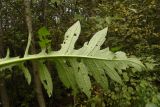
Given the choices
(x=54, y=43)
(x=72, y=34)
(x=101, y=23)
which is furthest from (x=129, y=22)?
(x=72, y=34)

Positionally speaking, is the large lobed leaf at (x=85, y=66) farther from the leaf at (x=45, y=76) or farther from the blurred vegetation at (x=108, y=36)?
the blurred vegetation at (x=108, y=36)

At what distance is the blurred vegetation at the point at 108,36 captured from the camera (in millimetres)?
5379

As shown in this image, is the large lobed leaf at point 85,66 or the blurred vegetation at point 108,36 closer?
the large lobed leaf at point 85,66

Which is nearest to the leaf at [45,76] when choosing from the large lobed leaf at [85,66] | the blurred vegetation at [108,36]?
the large lobed leaf at [85,66]

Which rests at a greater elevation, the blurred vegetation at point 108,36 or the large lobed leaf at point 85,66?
the large lobed leaf at point 85,66

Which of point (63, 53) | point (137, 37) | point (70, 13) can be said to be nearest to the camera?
point (63, 53)

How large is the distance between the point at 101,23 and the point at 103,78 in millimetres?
5092

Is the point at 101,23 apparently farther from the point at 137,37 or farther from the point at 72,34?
the point at 72,34

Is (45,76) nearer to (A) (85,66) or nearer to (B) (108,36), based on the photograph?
(A) (85,66)

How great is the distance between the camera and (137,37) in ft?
22.8

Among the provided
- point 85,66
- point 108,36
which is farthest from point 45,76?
point 108,36

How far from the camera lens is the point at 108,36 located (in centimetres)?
728

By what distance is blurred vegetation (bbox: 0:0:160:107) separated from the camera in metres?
5.38

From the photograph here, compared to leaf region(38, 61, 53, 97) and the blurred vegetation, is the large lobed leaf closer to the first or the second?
leaf region(38, 61, 53, 97)
